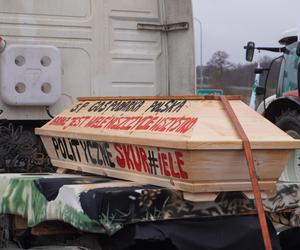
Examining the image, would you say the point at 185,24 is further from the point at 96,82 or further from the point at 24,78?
the point at 24,78

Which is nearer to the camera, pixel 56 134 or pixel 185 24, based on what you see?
pixel 56 134

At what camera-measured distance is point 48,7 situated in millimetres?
5000

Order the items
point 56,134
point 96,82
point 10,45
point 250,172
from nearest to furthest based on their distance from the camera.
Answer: point 250,172 → point 56,134 → point 10,45 → point 96,82

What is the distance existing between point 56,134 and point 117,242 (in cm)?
128

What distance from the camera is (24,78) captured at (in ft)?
15.7

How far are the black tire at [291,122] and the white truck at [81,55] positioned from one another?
184 centimetres

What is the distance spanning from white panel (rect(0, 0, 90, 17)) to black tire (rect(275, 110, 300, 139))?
9.08 feet

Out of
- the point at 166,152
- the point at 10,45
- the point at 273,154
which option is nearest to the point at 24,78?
the point at 10,45

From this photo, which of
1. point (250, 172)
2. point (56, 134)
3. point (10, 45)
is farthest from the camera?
point (10, 45)

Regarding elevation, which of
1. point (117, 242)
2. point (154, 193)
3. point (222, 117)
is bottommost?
point (117, 242)

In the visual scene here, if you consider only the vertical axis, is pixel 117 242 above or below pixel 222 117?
below

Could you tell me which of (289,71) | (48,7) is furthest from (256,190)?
(289,71)

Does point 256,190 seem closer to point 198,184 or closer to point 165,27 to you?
point 198,184

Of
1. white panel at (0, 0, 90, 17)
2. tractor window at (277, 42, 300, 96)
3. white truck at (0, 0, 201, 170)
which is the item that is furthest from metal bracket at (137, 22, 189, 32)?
tractor window at (277, 42, 300, 96)
